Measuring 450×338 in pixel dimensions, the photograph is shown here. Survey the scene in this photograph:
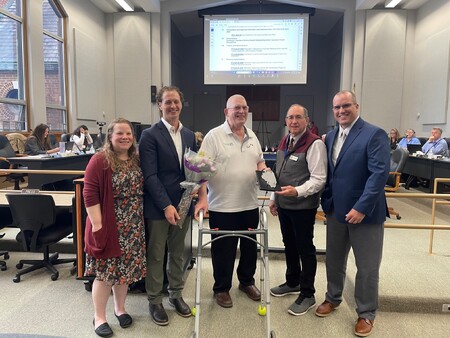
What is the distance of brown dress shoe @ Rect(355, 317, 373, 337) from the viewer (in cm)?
212

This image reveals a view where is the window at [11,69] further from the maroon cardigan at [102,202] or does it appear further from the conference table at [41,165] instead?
the maroon cardigan at [102,202]

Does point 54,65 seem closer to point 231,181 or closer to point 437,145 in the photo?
point 231,181

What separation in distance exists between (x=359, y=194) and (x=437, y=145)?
576 centimetres

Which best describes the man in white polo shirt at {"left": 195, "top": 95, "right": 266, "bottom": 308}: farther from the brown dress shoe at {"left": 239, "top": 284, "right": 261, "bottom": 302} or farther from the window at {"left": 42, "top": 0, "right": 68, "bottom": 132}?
the window at {"left": 42, "top": 0, "right": 68, "bottom": 132}

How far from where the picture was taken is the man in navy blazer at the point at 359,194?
1.95 m

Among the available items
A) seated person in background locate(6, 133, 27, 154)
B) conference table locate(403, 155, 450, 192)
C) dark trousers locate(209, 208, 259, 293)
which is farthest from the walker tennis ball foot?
seated person in background locate(6, 133, 27, 154)

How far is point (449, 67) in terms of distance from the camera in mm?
7742

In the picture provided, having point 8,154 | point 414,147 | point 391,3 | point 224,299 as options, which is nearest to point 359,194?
point 224,299

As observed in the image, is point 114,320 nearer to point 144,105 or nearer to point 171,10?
point 144,105

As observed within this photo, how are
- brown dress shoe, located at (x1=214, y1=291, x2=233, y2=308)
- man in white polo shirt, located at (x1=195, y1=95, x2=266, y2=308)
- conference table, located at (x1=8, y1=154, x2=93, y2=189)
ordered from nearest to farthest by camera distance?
man in white polo shirt, located at (x1=195, y1=95, x2=266, y2=308) → brown dress shoe, located at (x1=214, y1=291, x2=233, y2=308) → conference table, located at (x1=8, y1=154, x2=93, y2=189)

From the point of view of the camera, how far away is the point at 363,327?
2.13 meters

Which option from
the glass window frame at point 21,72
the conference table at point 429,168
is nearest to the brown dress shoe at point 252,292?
the conference table at point 429,168

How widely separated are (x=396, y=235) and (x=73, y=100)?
7.99m

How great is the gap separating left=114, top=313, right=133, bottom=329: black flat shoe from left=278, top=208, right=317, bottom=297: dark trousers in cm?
120
